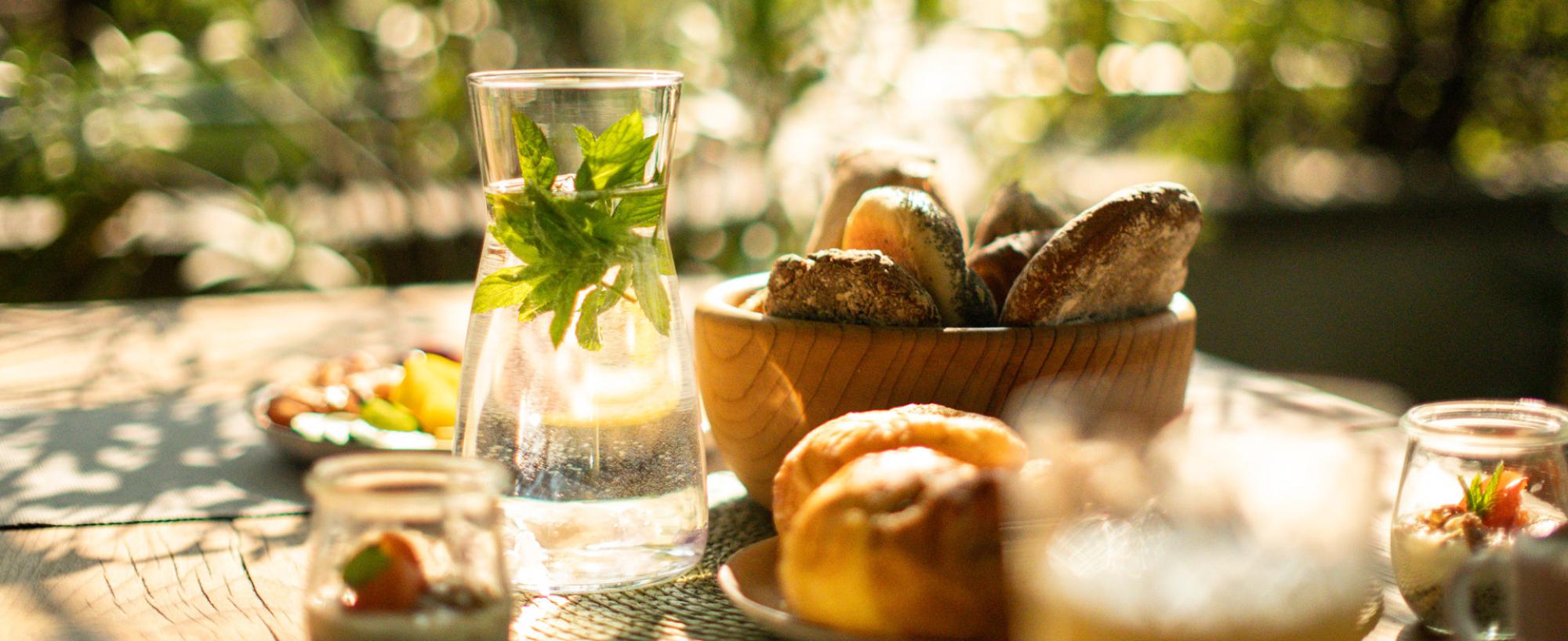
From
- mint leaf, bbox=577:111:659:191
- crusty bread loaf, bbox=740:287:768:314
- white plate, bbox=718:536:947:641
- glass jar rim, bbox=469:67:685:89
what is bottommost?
white plate, bbox=718:536:947:641

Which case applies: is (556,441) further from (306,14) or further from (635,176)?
(306,14)

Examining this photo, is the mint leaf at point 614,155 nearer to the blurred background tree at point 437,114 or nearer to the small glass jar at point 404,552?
the small glass jar at point 404,552

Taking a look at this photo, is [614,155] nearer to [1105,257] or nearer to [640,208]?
[640,208]

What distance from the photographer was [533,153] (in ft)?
1.87

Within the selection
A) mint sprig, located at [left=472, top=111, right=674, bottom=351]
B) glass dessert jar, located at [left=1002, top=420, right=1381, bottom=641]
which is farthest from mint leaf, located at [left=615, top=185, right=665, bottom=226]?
glass dessert jar, located at [left=1002, top=420, right=1381, bottom=641]

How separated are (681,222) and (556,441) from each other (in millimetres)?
1699

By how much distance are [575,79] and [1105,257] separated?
0.86 feet

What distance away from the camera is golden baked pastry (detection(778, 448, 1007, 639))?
479 millimetres

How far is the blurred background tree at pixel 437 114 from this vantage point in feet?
7.04

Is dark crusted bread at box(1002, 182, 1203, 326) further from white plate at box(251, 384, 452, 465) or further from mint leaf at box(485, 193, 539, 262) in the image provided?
white plate at box(251, 384, 452, 465)

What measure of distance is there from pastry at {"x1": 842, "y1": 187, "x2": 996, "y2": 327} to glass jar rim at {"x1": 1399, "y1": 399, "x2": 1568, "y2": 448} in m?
0.20

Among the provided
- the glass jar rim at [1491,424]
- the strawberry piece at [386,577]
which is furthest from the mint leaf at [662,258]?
the glass jar rim at [1491,424]

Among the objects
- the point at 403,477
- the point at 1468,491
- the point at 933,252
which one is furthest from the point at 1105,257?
the point at 403,477

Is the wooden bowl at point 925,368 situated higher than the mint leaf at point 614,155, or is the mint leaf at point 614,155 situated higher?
the mint leaf at point 614,155
